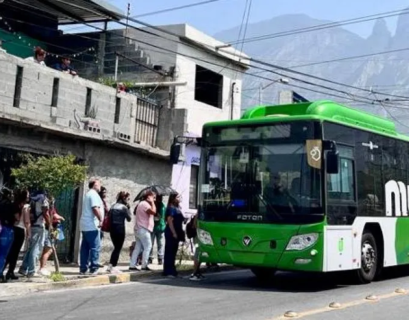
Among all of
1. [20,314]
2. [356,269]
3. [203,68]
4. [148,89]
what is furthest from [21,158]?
[203,68]

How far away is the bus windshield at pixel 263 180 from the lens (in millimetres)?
10289

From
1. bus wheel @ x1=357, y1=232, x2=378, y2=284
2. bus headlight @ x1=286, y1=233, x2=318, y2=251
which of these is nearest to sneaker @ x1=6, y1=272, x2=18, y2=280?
bus headlight @ x1=286, y1=233, x2=318, y2=251

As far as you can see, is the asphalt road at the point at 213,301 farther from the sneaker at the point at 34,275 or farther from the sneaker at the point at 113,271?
the sneaker at the point at 34,275

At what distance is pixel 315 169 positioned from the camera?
10.3m

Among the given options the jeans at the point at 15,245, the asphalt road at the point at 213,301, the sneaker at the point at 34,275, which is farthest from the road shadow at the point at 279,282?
the jeans at the point at 15,245

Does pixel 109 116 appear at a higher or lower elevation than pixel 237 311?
higher

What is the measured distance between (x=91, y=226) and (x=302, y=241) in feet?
13.2

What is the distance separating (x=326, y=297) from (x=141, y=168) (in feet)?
26.2

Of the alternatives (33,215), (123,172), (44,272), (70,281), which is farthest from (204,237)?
(123,172)

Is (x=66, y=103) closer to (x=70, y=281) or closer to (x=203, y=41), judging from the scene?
(x=70, y=281)

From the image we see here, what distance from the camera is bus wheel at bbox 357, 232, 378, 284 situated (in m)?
11.5

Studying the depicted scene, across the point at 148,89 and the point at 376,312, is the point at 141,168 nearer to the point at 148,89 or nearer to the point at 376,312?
the point at 148,89

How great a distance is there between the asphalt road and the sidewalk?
34 cm

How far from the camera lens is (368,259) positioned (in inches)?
460
